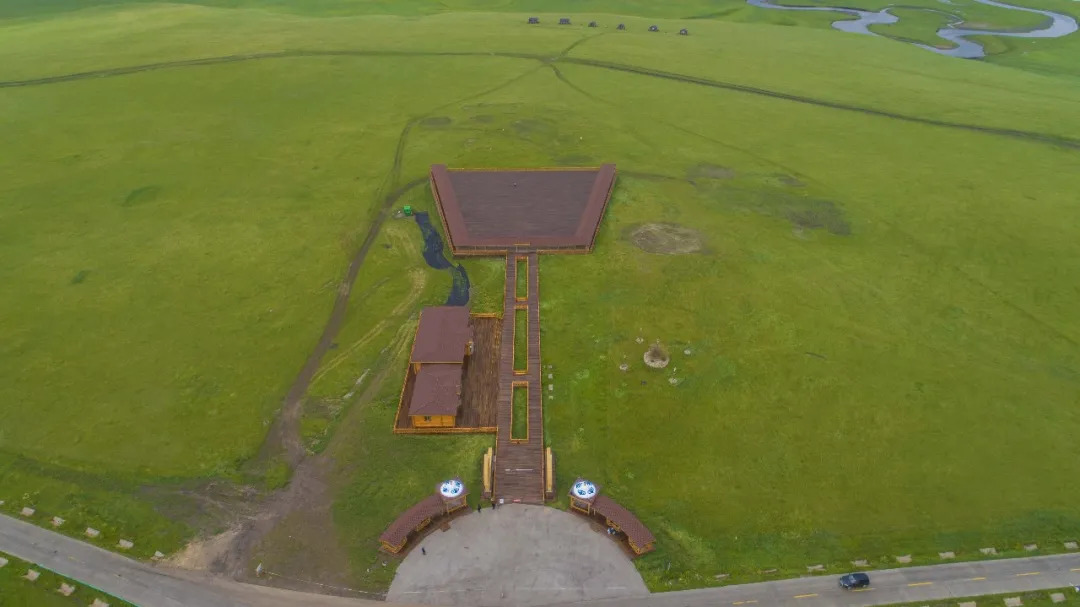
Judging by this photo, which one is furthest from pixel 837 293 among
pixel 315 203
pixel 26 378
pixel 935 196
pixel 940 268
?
pixel 26 378

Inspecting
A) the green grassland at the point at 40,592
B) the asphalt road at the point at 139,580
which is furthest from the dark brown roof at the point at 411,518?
the green grassland at the point at 40,592

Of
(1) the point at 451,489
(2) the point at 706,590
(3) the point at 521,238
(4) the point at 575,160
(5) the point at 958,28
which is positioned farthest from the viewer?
(5) the point at 958,28

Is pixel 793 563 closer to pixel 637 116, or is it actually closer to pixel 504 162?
pixel 504 162

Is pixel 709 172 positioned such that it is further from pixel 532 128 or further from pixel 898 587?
pixel 898 587

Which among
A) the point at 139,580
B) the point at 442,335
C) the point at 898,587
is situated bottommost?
the point at 898,587

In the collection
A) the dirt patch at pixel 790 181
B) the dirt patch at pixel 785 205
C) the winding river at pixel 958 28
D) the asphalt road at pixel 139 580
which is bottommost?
the asphalt road at pixel 139 580

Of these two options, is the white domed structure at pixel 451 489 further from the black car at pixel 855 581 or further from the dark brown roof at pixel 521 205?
the dark brown roof at pixel 521 205

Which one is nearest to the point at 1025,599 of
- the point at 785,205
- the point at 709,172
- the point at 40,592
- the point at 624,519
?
the point at 624,519
